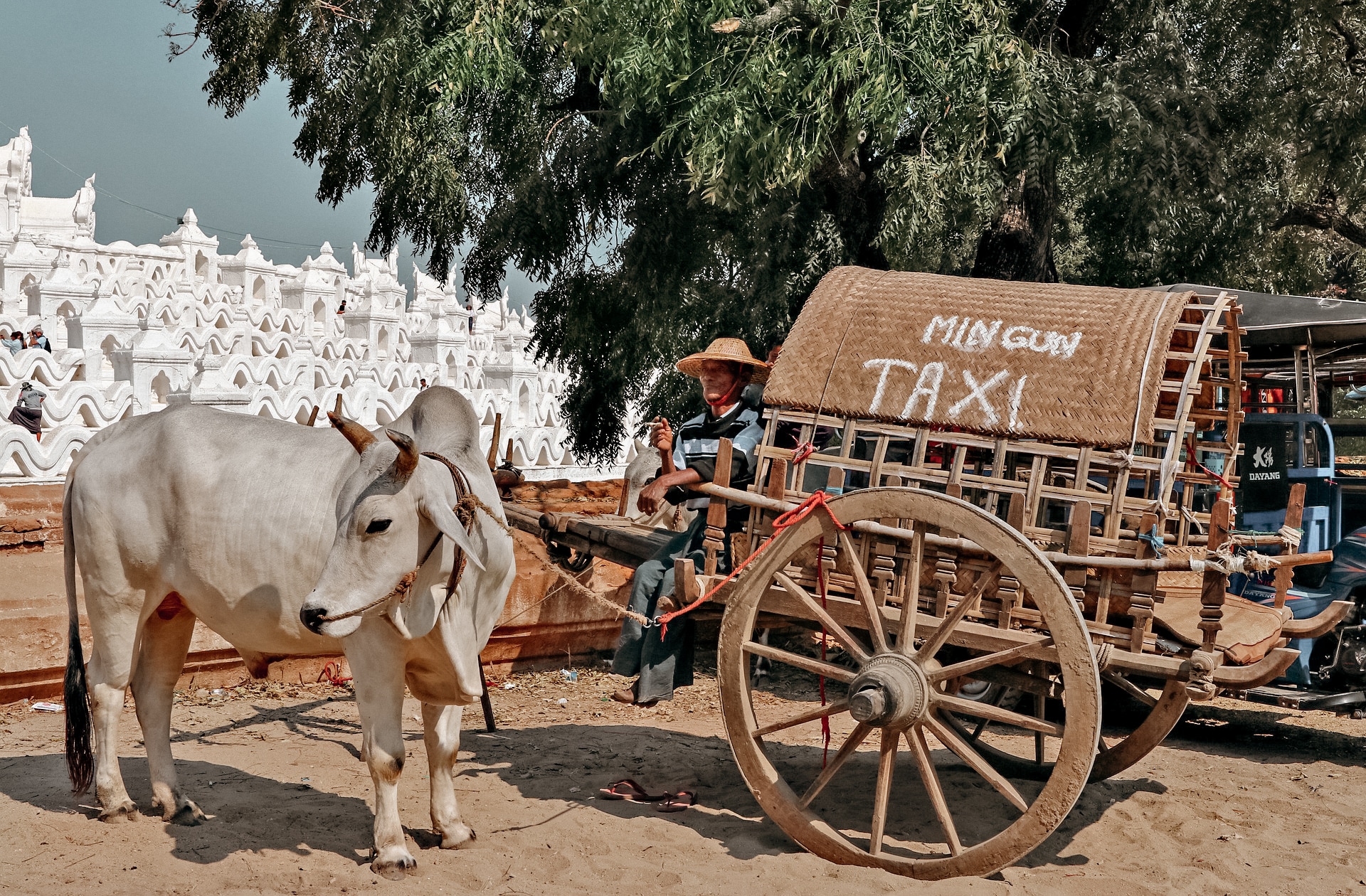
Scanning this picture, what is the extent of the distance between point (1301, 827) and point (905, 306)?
9.33ft

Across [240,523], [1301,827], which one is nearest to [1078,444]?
[1301,827]

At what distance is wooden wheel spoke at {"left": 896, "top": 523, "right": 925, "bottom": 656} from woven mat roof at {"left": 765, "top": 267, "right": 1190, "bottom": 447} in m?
0.47

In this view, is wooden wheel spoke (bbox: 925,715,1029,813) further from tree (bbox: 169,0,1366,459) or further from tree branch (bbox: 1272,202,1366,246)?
tree branch (bbox: 1272,202,1366,246)

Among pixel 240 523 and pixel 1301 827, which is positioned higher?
pixel 240 523

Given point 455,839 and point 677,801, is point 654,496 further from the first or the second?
point 455,839

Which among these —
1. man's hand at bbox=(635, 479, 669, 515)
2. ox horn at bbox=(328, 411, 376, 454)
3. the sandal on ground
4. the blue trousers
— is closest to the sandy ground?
the sandal on ground

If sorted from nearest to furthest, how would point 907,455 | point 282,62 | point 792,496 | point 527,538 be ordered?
point 792,496, point 907,455, point 527,538, point 282,62

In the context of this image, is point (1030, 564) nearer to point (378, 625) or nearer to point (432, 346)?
point (378, 625)

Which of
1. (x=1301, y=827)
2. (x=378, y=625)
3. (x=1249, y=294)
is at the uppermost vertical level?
(x=1249, y=294)

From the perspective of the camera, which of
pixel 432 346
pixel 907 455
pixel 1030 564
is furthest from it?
pixel 432 346

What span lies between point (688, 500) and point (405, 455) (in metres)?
1.83

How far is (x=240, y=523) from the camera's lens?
461cm

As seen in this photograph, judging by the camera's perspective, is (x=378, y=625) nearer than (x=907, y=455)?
Yes

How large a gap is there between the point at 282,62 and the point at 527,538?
16.7ft
